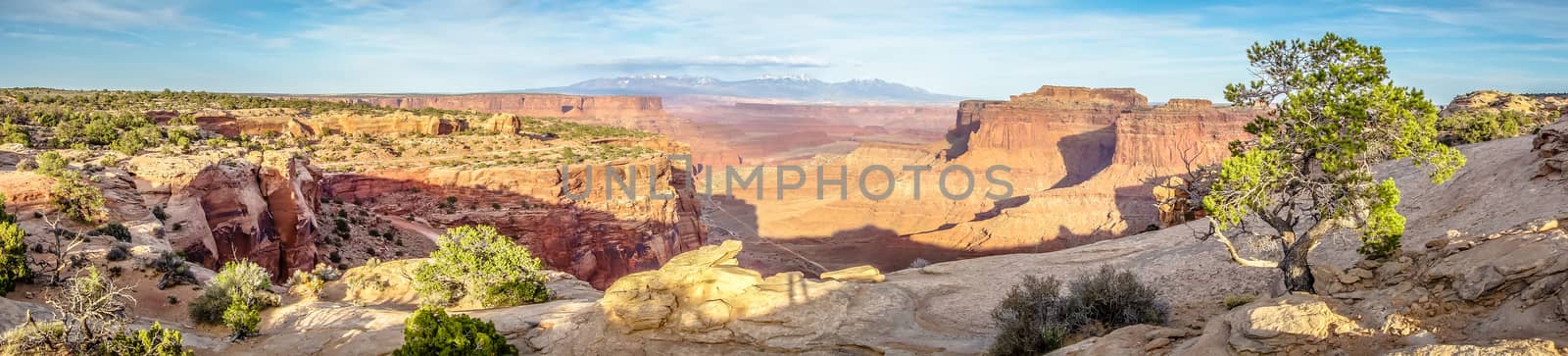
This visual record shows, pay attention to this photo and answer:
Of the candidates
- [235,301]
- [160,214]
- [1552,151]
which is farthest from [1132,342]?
[160,214]

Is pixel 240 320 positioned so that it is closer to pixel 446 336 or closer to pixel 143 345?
pixel 143 345

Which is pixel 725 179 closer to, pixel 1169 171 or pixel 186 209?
pixel 1169 171

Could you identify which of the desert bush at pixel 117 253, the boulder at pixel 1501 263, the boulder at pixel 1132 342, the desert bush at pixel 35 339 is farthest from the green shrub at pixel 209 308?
the boulder at pixel 1501 263

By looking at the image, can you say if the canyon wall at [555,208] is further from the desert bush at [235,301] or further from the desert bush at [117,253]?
the desert bush at [235,301]

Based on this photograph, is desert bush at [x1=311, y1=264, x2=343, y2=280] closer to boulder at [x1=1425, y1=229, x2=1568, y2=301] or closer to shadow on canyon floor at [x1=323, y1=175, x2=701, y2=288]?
shadow on canyon floor at [x1=323, y1=175, x2=701, y2=288]

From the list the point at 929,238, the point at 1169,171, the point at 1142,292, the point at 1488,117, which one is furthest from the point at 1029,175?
the point at 1142,292

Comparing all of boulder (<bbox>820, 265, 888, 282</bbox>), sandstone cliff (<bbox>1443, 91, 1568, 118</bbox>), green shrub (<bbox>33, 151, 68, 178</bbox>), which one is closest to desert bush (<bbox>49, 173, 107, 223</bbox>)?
green shrub (<bbox>33, 151, 68, 178</bbox>)
